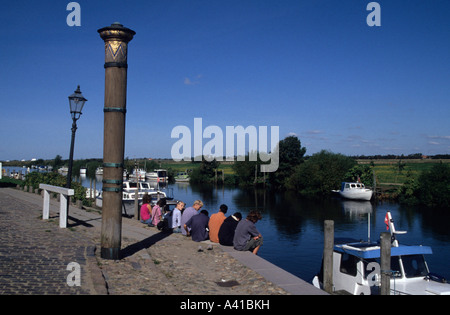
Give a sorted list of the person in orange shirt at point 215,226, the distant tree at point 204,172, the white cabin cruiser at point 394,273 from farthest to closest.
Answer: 1. the distant tree at point 204,172
2. the person in orange shirt at point 215,226
3. the white cabin cruiser at point 394,273

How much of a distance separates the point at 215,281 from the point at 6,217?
10.1 m

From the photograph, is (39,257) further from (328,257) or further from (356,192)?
(356,192)

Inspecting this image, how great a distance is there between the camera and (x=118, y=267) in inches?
324

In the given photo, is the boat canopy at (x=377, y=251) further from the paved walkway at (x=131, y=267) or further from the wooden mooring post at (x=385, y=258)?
the paved walkway at (x=131, y=267)

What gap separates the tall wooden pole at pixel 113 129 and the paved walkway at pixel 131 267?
71cm

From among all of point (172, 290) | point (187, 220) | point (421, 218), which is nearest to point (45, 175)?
point (187, 220)

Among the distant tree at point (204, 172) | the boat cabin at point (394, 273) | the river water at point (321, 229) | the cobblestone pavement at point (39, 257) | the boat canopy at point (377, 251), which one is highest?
the distant tree at point (204, 172)

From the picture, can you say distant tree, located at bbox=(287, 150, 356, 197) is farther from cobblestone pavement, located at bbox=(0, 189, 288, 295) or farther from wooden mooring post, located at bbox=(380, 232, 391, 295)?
wooden mooring post, located at bbox=(380, 232, 391, 295)

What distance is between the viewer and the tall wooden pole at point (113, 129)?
850cm

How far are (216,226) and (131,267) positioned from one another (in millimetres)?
4548

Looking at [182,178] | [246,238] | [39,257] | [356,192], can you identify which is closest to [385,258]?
[246,238]

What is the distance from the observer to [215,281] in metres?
8.29

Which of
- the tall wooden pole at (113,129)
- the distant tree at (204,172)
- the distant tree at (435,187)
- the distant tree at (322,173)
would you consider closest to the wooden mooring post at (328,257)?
the tall wooden pole at (113,129)

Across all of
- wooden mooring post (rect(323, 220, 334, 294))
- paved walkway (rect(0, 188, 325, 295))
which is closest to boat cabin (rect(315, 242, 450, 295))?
wooden mooring post (rect(323, 220, 334, 294))
